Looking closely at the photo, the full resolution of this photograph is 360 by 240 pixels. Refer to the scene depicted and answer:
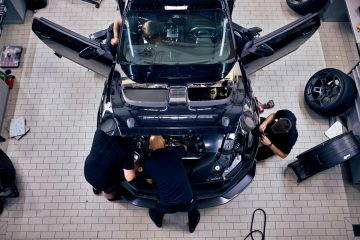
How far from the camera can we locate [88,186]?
486 centimetres

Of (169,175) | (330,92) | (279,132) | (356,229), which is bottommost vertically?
(356,229)

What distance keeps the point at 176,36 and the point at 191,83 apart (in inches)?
26.1

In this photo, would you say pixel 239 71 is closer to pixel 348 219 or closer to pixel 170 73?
pixel 170 73

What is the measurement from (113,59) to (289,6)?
9.96ft

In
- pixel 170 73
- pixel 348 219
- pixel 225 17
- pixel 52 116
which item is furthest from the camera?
pixel 52 116

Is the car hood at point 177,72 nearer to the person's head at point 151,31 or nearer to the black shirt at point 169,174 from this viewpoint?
the person's head at point 151,31

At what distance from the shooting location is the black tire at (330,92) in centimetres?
478

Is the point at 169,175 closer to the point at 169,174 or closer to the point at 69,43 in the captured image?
the point at 169,174

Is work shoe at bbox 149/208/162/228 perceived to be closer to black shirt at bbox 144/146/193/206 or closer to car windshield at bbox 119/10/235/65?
black shirt at bbox 144/146/193/206

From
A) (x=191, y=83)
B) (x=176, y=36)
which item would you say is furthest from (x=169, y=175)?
(x=176, y=36)

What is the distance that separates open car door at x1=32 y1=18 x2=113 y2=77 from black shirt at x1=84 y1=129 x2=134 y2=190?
106 cm

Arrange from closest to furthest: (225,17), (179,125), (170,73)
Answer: (179,125), (170,73), (225,17)

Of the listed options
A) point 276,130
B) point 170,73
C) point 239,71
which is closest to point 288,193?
point 276,130

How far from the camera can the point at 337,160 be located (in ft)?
14.7
